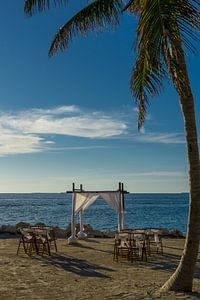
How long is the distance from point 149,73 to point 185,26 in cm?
111

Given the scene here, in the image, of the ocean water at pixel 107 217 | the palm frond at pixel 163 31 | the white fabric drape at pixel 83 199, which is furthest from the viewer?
the ocean water at pixel 107 217

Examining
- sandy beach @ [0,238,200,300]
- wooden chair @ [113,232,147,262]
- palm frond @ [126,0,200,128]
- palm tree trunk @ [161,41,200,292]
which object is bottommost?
sandy beach @ [0,238,200,300]

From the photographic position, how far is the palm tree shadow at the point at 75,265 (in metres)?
9.67

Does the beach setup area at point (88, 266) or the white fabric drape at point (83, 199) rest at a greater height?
the white fabric drape at point (83, 199)

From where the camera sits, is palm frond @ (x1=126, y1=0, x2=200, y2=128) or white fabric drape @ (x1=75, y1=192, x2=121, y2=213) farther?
white fabric drape @ (x1=75, y1=192, x2=121, y2=213)

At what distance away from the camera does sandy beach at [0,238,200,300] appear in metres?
7.43

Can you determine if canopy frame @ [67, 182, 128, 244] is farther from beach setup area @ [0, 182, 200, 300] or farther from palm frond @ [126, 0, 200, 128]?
palm frond @ [126, 0, 200, 128]

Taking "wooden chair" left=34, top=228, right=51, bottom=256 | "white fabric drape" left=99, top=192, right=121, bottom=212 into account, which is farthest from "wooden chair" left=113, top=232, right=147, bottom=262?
"white fabric drape" left=99, top=192, right=121, bottom=212

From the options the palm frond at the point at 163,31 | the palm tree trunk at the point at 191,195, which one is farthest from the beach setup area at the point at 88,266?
the palm frond at the point at 163,31

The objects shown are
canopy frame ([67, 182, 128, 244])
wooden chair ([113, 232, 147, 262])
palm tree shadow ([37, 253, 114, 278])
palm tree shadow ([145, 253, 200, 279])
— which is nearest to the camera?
palm tree shadow ([37, 253, 114, 278])

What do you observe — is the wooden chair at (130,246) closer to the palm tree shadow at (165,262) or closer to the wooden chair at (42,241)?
the palm tree shadow at (165,262)

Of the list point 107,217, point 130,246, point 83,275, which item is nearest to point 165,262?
point 130,246

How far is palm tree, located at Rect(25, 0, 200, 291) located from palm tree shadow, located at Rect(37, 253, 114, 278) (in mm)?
2785

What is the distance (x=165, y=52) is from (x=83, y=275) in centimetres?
561
